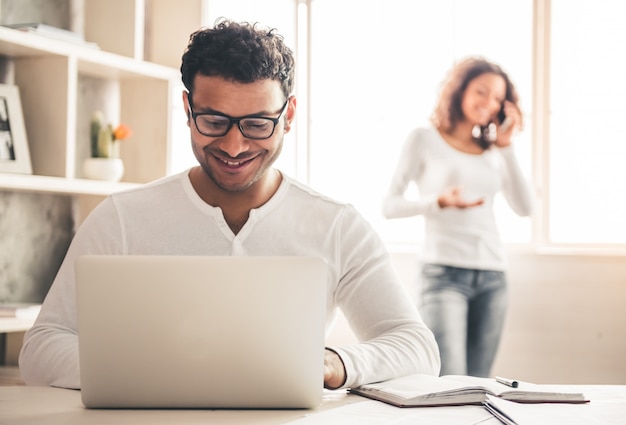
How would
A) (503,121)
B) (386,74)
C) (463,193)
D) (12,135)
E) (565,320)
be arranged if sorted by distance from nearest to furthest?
(12,135)
(463,193)
(503,121)
(565,320)
(386,74)

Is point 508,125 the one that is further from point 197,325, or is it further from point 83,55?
point 197,325

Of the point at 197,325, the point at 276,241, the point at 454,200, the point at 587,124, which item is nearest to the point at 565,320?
the point at 587,124

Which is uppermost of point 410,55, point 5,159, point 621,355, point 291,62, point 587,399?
point 410,55

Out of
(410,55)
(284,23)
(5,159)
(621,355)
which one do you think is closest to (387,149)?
(410,55)

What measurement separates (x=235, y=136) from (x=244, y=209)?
19 centimetres

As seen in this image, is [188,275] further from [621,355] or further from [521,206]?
[621,355]

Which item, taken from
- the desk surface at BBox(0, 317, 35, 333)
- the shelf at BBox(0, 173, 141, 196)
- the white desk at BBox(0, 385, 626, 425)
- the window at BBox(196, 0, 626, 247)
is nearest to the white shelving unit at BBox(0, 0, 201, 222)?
the shelf at BBox(0, 173, 141, 196)

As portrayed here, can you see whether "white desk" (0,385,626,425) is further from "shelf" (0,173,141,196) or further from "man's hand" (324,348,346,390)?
"shelf" (0,173,141,196)

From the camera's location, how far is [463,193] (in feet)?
11.2

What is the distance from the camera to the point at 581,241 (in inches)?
165

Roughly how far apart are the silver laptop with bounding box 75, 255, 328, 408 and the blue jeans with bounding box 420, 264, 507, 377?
1.95 meters

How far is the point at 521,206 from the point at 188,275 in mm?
2461

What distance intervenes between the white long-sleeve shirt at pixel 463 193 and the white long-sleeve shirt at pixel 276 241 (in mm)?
1333

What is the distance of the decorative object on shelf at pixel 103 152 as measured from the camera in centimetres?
332
